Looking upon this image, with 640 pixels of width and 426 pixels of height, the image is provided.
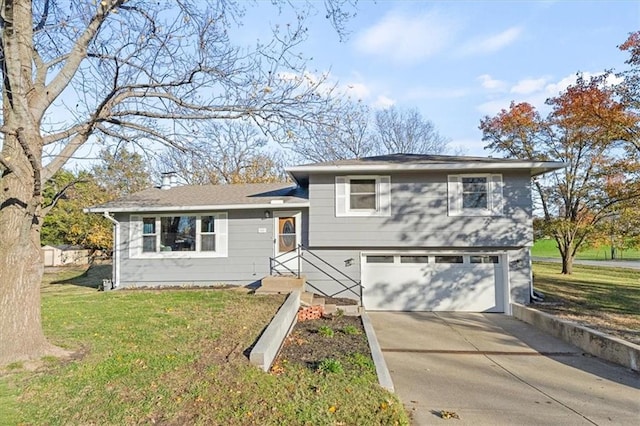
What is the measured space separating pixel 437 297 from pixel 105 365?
369 inches

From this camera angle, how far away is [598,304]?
10.9m

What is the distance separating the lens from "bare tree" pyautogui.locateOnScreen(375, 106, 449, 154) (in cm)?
2973

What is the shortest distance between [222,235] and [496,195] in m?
8.49

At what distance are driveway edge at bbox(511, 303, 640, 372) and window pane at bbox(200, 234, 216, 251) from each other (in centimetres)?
936

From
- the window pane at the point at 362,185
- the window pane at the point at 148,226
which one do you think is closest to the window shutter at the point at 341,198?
the window pane at the point at 362,185

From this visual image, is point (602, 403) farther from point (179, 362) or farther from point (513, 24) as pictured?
point (513, 24)

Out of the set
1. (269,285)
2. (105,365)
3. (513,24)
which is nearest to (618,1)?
(513,24)

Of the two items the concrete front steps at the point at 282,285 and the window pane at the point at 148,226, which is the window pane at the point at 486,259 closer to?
the concrete front steps at the point at 282,285

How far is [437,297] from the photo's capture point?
11906 millimetres

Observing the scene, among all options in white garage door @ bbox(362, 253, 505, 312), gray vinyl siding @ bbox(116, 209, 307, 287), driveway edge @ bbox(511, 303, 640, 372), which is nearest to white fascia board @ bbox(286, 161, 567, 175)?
gray vinyl siding @ bbox(116, 209, 307, 287)

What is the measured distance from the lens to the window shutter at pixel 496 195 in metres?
11.6

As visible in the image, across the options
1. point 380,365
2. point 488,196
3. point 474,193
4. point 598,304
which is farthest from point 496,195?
point 380,365

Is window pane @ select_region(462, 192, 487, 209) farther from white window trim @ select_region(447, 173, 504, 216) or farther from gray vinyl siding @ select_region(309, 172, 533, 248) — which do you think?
gray vinyl siding @ select_region(309, 172, 533, 248)

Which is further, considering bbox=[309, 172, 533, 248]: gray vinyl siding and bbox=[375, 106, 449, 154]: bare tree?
bbox=[375, 106, 449, 154]: bare tree
